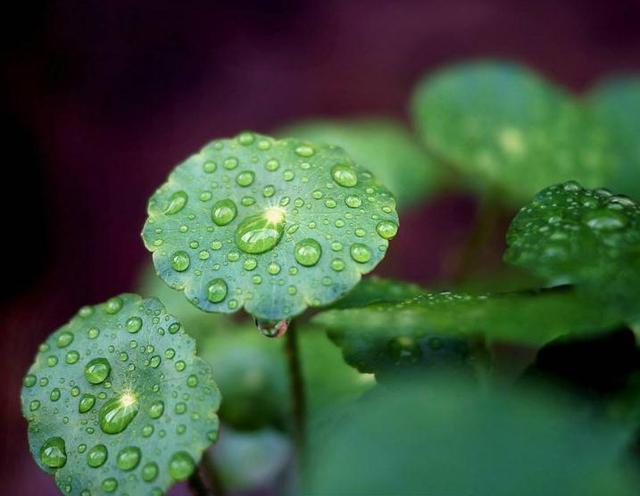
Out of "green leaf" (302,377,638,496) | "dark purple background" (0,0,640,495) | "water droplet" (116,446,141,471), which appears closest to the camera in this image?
"green leaf" (302,377,638,496)

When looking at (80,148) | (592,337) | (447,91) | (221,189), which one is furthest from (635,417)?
(80,148)

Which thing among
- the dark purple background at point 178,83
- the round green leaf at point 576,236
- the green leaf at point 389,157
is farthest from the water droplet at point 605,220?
the dark purple background at point 178,83

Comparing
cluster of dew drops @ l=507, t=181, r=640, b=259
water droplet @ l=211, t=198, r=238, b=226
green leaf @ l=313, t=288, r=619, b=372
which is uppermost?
water droplet @ l=211, t=198, r=238, b=226

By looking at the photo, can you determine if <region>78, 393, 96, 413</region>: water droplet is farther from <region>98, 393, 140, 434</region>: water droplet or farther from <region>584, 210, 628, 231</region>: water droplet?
<region>584, 210, 628, 231</region>: water droplet

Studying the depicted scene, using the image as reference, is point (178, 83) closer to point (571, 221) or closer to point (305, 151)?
point (305, 151)

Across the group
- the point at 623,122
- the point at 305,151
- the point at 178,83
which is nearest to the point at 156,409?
the point at 305,151

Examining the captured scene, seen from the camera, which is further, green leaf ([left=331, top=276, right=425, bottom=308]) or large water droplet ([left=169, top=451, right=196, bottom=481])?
green leaf ([left=331, top=276, right=425, bottom=308])

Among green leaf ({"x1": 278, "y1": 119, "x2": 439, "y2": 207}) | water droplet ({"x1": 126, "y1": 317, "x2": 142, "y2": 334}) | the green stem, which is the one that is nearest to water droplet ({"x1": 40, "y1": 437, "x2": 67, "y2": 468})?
water droplet ({"x1": 126, "y1": 317, "x2": 142, "y2": 334})

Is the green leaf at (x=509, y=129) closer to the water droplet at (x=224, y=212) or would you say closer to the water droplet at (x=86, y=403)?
the water droplet at (x=224, y=212)

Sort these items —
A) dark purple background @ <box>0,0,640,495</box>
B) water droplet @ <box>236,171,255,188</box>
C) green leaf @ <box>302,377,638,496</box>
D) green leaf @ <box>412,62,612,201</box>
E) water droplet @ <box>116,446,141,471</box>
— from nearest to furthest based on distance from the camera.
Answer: green leaf @ <box>302,377,638,496</box> → water droplet @ <box>116,446,141,471</box> → water droplet @ <box>236,171,255,188</box> → green leaf @ <box>412,62,612,201</box> → dark purple background @ <box>0,0,640,495</box>
